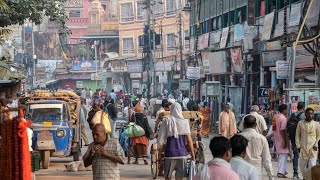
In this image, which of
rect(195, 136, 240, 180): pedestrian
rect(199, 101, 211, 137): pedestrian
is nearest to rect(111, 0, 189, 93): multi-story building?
rect(199, 101, 211, 137): pedestrian

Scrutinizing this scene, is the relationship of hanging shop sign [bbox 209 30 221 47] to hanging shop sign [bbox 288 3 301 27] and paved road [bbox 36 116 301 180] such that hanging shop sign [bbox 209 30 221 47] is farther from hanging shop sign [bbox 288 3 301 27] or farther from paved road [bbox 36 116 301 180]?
paved road [bbox 36 116 301 180]

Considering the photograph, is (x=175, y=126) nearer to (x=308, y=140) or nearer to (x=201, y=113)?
(x=308, y=140)

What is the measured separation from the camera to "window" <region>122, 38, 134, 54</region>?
303ft

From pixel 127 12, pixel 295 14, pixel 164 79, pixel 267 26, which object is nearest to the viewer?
pixel 295 14

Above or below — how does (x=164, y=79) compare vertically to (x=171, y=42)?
below

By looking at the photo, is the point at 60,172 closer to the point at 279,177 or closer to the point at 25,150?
the point at 279,177

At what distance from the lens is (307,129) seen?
17.0 metres

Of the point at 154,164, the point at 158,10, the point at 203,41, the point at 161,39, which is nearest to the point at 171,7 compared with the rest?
the point at 158,10

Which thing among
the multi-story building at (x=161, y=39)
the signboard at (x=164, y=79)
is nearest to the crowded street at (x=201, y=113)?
the signboard at (x=164, y=79)

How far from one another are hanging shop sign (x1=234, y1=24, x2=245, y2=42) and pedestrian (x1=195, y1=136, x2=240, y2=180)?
33697mm

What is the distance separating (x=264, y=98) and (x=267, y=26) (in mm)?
3945

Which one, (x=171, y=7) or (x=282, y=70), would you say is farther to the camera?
(x=171, y=7)

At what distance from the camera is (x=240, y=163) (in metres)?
8.95

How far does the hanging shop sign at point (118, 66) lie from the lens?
88881mm
